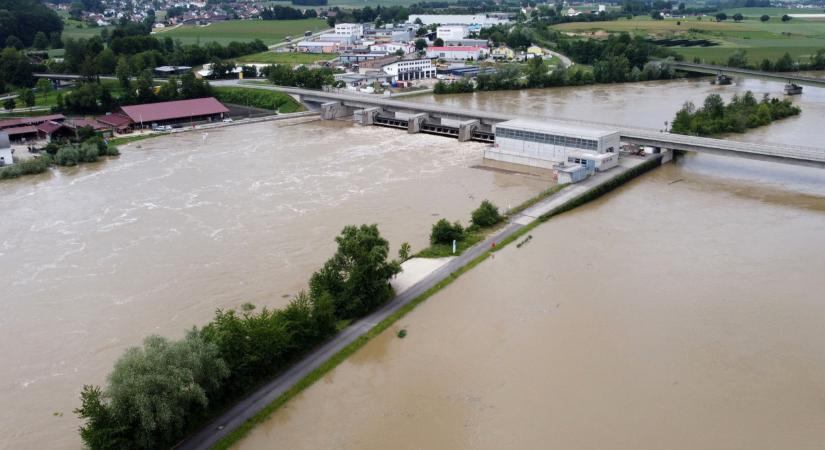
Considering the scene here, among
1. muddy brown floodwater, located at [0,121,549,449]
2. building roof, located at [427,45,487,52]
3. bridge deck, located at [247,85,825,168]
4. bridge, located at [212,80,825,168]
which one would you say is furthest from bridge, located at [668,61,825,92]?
muddy brown floodwater, located at [0,121,549,449]

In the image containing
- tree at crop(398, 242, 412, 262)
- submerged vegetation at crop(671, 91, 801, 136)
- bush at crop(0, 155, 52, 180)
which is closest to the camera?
tree at crop(398, 242, 412, 262)

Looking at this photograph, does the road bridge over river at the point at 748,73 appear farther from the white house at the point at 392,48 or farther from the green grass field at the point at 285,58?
the green grass field at the point at 285,58

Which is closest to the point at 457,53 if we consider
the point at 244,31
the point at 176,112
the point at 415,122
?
the point at 415,122

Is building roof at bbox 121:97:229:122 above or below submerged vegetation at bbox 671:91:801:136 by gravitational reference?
above

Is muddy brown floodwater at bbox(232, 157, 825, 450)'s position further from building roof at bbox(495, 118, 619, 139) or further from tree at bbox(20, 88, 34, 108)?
tree at bbox(20, 88, 34, 108)

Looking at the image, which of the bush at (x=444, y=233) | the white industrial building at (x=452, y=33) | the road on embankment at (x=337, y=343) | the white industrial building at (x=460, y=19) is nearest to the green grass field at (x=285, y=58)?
the white industrial building at (x=452, y=33)

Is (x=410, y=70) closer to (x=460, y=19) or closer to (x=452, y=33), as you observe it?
(x=452, y=33)
